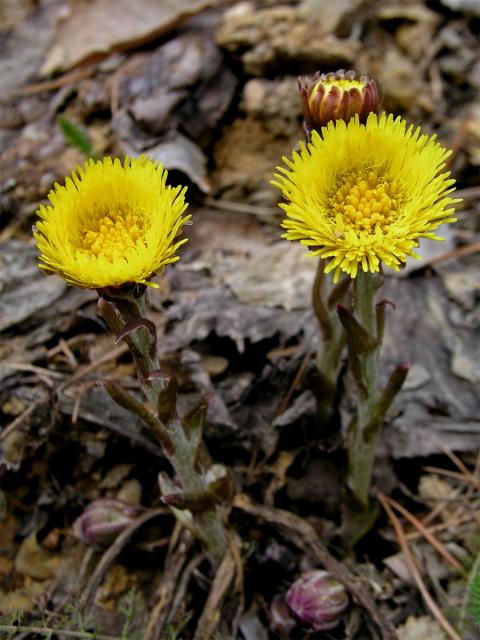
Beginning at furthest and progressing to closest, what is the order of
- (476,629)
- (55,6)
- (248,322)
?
(55,6) < (248,322) < (476,629)

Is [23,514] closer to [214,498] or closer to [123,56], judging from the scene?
[214,498]

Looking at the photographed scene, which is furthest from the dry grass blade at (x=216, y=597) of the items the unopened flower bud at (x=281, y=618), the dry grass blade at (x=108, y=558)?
the dry grass blade at (x=108, y=558)

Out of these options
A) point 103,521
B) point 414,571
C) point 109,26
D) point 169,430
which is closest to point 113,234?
point 169,430

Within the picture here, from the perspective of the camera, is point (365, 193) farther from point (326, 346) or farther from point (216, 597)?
point (216, 597)

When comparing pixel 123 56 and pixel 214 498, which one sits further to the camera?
pixel 123 56

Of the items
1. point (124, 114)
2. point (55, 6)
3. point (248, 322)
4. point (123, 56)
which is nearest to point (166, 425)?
point (248, 322)

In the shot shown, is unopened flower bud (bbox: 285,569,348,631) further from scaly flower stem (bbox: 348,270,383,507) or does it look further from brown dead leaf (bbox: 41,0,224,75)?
brown dead leaf (bbox: 41,0,224,75)

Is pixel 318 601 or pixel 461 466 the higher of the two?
pixel 461 466
